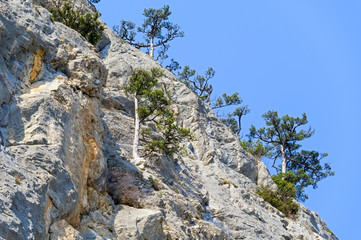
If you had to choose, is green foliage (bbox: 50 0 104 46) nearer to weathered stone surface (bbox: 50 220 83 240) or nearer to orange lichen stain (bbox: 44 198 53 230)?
weathered stone surface (bbox: 50 220 83 240)

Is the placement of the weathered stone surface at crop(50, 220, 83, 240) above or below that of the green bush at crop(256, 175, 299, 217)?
below

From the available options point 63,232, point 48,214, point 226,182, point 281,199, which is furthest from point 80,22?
point 48,214

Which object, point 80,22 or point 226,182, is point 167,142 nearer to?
point 226,182

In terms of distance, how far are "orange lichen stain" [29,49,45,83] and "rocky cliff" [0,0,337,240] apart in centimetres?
4

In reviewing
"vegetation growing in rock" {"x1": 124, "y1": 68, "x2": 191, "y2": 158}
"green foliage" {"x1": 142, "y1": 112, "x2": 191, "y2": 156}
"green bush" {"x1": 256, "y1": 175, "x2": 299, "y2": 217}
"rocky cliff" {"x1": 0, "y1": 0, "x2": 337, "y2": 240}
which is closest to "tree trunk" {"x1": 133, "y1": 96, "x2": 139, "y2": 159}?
"vegetation growing in rock" {"x1": 124, "y1": 68, "x2": 191, "y2": 158}

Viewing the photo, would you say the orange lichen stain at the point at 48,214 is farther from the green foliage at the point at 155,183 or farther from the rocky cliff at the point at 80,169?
the green foliage at the point at 155,183

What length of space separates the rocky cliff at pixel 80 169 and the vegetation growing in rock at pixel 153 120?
28.2 inches

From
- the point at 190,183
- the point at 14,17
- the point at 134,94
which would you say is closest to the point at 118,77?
the point at 134,94

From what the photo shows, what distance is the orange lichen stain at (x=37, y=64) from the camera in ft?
63.0

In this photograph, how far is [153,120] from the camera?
31.2m

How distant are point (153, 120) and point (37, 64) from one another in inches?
474

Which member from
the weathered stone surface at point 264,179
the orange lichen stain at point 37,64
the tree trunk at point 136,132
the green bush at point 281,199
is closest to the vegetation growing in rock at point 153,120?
the tree trunk at point 136,132

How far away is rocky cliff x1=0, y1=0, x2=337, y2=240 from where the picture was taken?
14758mm

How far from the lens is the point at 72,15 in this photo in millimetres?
33875
